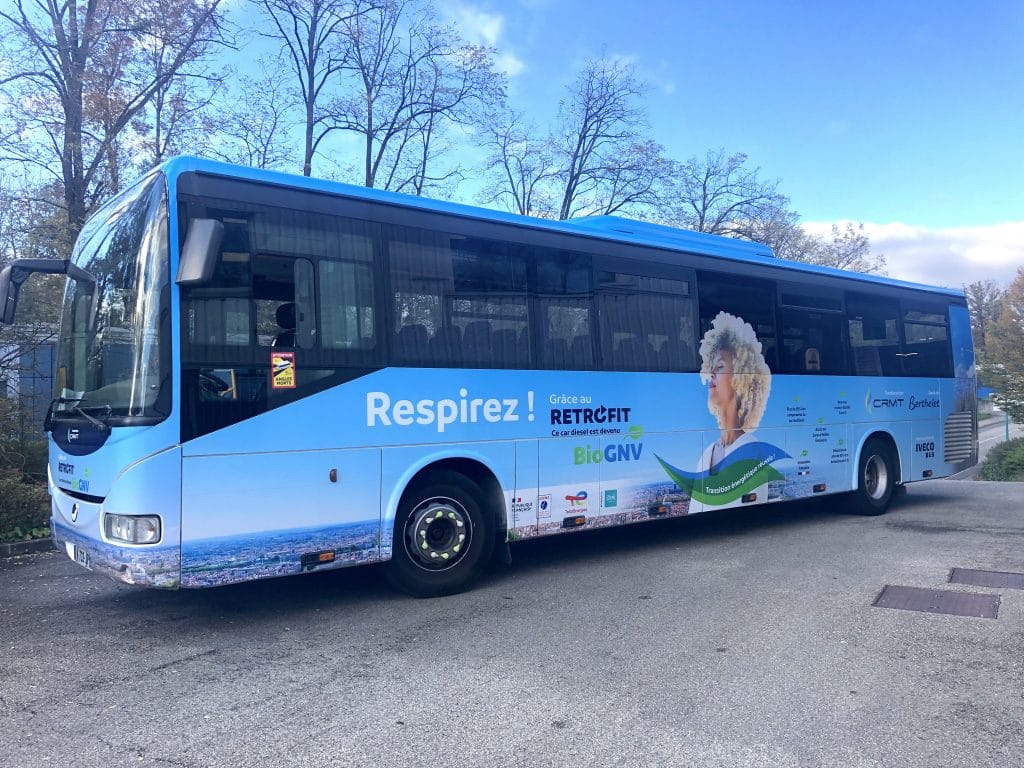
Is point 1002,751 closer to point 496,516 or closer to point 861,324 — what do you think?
point 496,516

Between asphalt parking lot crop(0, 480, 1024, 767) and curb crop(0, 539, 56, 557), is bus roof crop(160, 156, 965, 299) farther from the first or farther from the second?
curb crop(0, 539, 56, 557)

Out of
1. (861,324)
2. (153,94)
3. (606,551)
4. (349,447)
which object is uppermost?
(153,94)

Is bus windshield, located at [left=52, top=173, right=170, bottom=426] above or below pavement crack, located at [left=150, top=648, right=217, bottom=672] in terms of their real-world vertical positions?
above

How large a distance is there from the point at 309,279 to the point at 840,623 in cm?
482

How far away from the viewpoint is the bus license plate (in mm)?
5719

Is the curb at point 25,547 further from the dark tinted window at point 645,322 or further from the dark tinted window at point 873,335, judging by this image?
the dark tinted window at point 873,335

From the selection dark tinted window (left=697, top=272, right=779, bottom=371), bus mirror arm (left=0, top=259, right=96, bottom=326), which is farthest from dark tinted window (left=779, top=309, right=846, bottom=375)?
bus mirror arm (left=0, top=259, right=96, bottom=326)

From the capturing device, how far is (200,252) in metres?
5.29

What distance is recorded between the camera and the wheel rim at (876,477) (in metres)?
11.7

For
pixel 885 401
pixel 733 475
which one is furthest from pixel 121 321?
pixel 885 401

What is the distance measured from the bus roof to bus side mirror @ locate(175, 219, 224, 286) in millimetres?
581

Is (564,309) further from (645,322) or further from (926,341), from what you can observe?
(926,341)

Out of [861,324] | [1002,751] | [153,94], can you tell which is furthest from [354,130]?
[1002,751]

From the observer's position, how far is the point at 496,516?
721 cm
